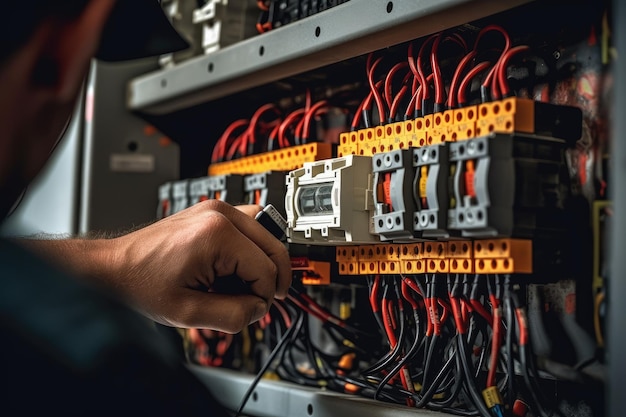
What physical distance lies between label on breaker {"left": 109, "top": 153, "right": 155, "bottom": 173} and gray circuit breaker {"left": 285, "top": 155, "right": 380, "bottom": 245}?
737 mm

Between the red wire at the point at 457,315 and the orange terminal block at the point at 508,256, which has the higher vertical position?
the orange terminal block at the point at 508,256

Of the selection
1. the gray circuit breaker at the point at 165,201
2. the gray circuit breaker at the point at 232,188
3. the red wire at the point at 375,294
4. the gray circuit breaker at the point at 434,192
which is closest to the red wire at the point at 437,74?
the gray circuit breaker at the point at 434,192

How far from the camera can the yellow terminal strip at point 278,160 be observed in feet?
5.24

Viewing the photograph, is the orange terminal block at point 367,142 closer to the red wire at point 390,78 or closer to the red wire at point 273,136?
the red wire at point 390,78

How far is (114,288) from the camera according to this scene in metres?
1.45

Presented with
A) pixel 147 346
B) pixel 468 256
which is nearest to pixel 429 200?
pixel 468 256

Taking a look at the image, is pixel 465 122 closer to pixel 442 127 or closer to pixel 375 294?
pixel 442 127

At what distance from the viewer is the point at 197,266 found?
4.63 feet

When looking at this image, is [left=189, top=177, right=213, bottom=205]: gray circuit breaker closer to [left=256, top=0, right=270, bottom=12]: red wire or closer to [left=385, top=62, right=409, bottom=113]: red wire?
[left=256, top=0, right=270, bottom=12]: red wire

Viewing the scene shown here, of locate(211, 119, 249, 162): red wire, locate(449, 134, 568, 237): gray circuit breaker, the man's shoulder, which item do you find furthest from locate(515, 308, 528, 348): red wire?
locate(211, 119, 249, 162): red wire

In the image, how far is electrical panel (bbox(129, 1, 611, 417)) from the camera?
122 cm

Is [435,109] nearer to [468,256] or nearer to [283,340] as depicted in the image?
[468,256]

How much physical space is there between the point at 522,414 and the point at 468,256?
26cm

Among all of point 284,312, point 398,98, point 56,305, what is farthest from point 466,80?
point 56,305
